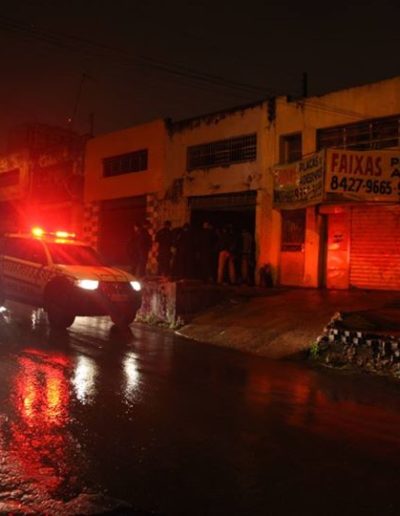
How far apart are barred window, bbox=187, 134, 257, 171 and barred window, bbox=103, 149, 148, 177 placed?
2.63 metres

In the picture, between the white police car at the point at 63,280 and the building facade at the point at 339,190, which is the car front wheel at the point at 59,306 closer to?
the white police car at the point at 63,280

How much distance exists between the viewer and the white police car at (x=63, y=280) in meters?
11.6

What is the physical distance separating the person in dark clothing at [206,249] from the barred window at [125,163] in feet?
21.1

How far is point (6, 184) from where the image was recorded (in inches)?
1294

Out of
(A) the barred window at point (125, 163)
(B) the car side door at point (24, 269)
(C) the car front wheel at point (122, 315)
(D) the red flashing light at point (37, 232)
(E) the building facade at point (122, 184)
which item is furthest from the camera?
(A) the barred window at point (125, 163)

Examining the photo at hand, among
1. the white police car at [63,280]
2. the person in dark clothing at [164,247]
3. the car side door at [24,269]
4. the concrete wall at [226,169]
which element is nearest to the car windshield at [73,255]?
the white police car at [63,280]

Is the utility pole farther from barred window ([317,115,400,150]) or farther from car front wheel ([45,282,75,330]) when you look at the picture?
car front wheel ([45,282,75,330])

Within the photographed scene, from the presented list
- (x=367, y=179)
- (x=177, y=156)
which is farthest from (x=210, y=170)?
(x=367, y=179)

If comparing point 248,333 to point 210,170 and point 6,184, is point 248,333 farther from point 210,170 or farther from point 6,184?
point 6,184

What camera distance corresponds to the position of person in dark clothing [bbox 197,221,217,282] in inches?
714

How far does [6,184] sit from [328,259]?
70.6 feet

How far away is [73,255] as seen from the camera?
42.1ft

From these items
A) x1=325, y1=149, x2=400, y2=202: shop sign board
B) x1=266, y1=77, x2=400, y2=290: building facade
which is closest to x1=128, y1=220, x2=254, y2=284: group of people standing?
x1=266, y1=77, x2=400, y2=290: building facade

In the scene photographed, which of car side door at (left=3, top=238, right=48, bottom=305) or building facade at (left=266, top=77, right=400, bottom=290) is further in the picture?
building facade at (left=266, top=77, right=400, bottom=290)
